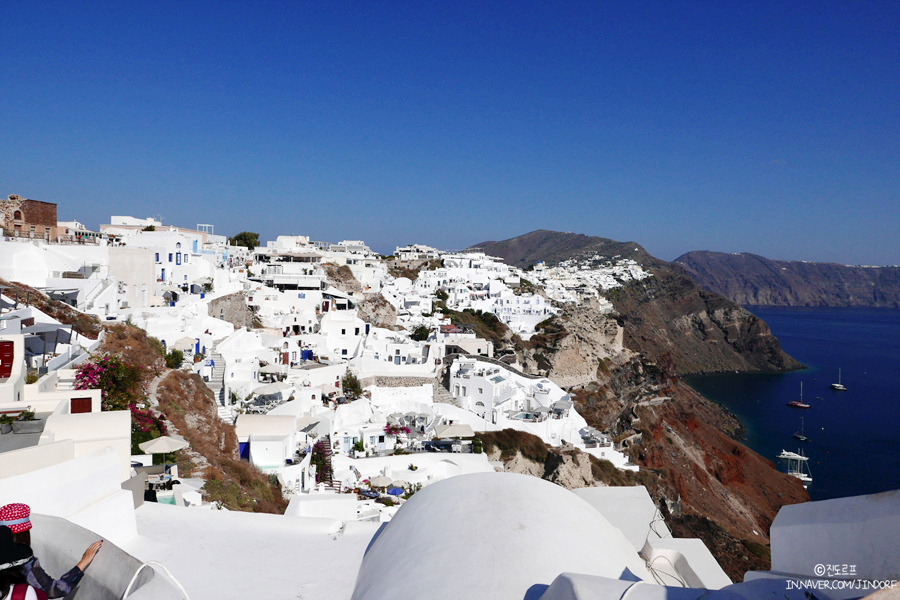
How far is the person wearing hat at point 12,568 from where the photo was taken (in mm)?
2342

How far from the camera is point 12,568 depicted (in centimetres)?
244

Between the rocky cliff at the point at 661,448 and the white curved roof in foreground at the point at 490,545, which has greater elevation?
the white curved roof in foreground at the point at 490,545

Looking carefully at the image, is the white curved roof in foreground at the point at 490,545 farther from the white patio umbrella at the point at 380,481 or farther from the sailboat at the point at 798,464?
the sailboat at the point at 798,464

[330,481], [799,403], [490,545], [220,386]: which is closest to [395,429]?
[330,481]

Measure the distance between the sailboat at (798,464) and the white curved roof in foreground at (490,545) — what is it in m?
41.3

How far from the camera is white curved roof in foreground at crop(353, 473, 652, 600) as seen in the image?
10.6ft

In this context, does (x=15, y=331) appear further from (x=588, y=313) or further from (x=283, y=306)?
(x=588, y=313)

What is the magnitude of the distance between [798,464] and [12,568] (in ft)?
157

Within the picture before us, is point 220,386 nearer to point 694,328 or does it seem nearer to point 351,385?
point 351,385


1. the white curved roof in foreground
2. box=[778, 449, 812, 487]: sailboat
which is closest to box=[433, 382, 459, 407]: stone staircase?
the white curved roof in foreground

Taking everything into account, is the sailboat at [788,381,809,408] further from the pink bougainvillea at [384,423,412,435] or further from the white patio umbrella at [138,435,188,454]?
the white patio umbrella at [138,435,188,454]

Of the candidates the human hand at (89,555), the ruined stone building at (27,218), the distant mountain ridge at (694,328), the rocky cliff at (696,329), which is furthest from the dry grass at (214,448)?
the rocky cliff at (696,329)

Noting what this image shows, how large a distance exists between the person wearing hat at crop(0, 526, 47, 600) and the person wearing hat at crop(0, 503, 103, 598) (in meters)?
0.03

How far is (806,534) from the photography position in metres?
3.23
